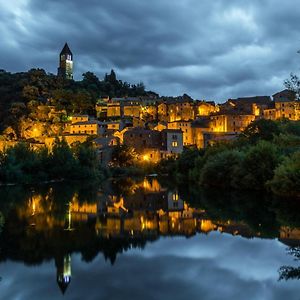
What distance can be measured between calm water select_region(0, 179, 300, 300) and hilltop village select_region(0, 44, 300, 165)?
2056 inches

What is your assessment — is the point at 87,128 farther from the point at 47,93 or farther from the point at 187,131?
the point at 47,93

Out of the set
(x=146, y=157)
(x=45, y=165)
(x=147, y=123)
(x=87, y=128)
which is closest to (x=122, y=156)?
(x=146, y=157)

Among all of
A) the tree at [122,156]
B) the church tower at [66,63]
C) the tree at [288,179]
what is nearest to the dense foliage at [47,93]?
the church tower at [66,63]

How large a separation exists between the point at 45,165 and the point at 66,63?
97936mm

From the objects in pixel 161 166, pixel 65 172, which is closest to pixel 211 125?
pixel 161 166

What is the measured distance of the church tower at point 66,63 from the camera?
5640 inches

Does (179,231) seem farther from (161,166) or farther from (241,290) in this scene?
(161,166)

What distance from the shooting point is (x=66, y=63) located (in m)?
145

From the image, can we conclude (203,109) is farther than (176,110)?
Yes

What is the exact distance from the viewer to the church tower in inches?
5640

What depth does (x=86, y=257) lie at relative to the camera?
1262 centimetres

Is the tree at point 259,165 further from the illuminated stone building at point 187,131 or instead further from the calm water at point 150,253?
the illuminated stone building at point 187,131

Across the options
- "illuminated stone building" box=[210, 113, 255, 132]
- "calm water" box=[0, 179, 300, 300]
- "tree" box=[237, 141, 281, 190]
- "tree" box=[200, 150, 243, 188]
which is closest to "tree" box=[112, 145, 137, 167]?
"illuminated stone building" box=[210, 113, 255, 132]

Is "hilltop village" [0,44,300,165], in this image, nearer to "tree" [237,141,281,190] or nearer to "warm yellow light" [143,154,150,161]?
"warm yellow light" [143,154,150,161]
